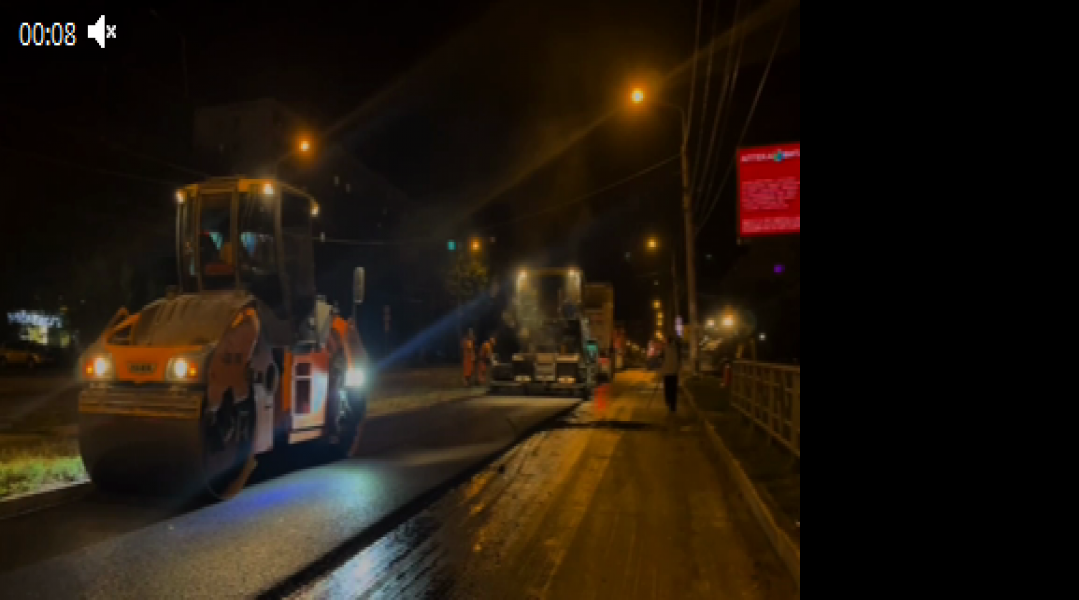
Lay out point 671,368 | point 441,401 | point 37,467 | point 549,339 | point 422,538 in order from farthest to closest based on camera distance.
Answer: point 549,339 → point 441,401 → point 671,368 → point 37,467 → point 422,538

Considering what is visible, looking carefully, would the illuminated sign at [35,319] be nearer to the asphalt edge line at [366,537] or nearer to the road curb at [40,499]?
the road curb at [40,499]

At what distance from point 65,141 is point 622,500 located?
33.5 m

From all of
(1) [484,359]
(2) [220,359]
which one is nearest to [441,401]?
(1) [484,359]

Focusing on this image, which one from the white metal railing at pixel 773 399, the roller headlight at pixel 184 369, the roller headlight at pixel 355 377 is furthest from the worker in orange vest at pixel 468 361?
the roller headlight at pixel 184 369

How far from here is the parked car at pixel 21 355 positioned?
3553 centimetres

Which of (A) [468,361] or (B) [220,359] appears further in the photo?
(A) [468,361]

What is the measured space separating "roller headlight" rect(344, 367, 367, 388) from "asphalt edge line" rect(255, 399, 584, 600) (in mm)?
2032

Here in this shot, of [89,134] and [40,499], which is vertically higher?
[89,134]

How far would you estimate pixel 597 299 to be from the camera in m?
36.2

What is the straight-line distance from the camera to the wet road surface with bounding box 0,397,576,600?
5.34 metres

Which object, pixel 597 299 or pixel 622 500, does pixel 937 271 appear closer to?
pixel 622 500

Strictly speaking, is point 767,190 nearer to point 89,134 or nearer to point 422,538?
point 422,538

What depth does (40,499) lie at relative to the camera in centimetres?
760

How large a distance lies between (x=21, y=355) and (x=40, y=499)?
3372 cm
